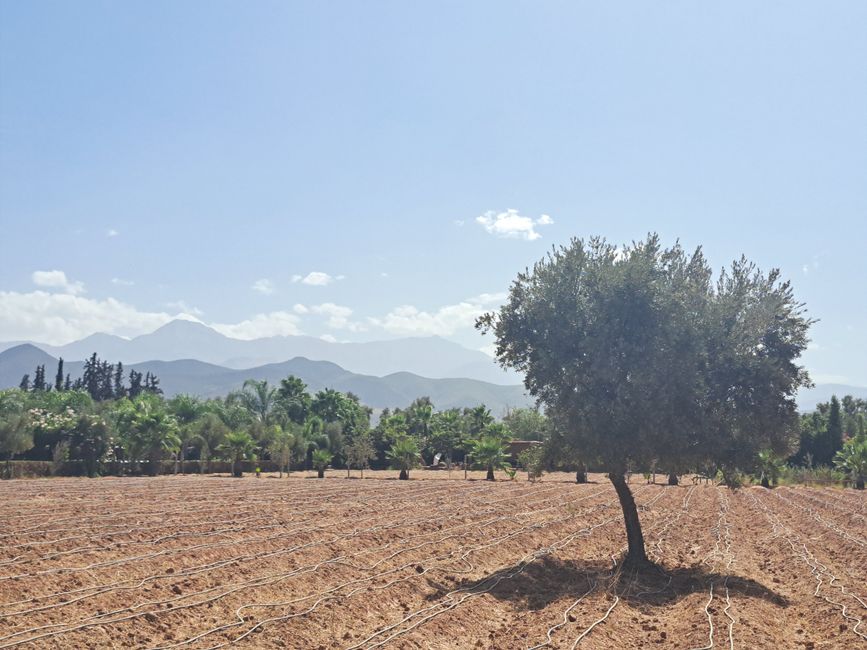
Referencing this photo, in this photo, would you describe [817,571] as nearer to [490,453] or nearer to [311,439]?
[490,453]

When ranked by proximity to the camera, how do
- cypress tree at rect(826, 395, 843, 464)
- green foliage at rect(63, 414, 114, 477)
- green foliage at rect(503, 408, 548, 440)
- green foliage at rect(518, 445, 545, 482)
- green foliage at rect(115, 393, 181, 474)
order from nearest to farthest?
1. green foliage at rect(518, 445, 545, 482)
2. green foliage at rect(63, 414, 114, 477)
3. green foliage at rect(115, 393, 181, 474)
4. cypress tree at rect(826, 395, 843, 464)
5. green foliage at rect(503, 408, 548, 440)

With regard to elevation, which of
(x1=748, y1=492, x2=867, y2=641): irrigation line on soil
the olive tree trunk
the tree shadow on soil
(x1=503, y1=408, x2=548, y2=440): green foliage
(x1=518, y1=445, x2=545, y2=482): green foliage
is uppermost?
(x1=503, y1=408, x2=548, y2=440): green foliage

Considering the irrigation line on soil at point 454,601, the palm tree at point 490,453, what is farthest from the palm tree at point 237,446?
the irrigation line on soil at point 454,601

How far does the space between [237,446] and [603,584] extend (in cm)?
5527

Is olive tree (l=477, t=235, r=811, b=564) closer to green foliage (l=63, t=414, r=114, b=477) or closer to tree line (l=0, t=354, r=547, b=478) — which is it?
tree line (l=0, t=354, r=547, b=478)

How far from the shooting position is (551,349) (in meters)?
17.3

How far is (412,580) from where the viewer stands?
15.3 m

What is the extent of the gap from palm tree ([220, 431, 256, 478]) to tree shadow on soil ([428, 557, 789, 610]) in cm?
5220

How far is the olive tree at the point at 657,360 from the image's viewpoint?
16406 millimetres

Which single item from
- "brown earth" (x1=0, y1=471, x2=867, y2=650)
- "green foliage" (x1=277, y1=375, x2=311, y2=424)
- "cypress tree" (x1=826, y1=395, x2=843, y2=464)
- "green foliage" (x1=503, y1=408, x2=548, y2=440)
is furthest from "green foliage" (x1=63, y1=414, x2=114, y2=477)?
"cypress tree" (x1=826, y1=395, x2=843, y2=464)

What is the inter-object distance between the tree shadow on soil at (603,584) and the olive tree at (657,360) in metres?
1.01

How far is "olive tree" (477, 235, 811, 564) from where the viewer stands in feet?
53.8

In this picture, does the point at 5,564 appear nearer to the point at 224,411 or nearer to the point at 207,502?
the point at 207,502

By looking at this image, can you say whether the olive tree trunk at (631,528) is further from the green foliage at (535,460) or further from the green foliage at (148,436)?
the green foliage at (148,436)
